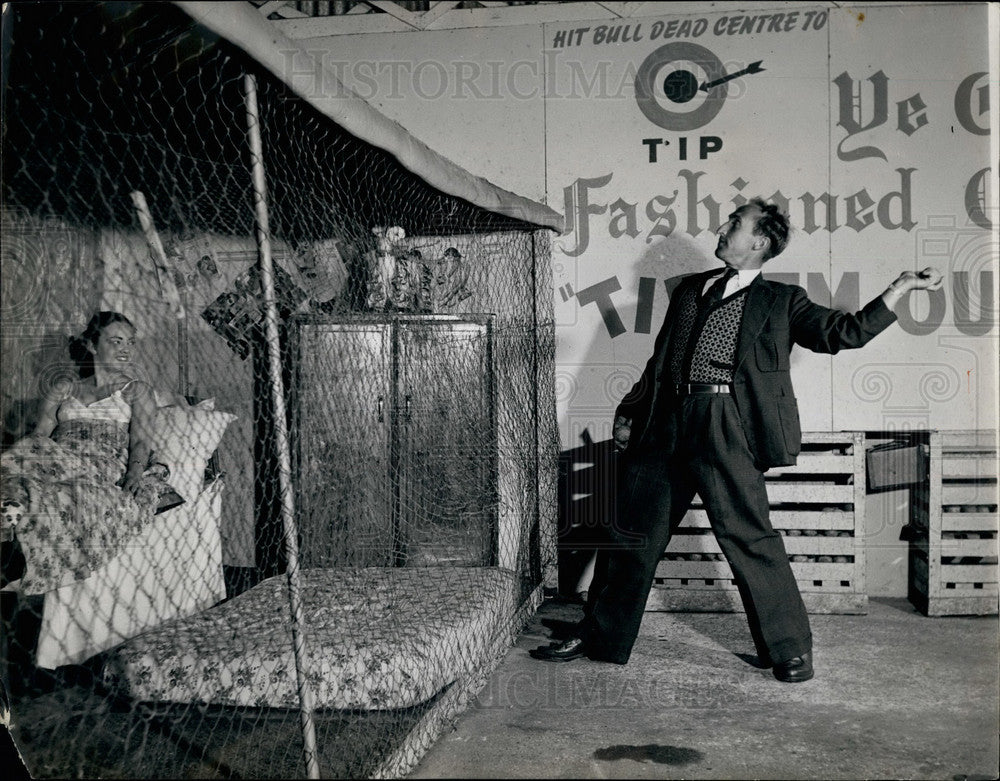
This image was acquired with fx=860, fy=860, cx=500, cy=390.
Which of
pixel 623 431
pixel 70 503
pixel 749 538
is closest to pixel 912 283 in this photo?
pixel 749 538

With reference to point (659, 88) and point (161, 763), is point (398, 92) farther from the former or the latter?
point (161, 763)

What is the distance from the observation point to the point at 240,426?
5.59m

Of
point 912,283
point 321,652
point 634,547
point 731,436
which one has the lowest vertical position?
point 321,652

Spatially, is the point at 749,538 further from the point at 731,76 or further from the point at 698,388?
the point at 731,76

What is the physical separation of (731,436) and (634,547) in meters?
0.64

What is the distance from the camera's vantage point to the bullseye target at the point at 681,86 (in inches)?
205

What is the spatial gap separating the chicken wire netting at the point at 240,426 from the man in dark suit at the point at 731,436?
2.43 ft

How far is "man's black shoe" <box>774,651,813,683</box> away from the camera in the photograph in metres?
3.62

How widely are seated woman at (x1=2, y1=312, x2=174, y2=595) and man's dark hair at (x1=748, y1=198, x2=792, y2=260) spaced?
304 cm

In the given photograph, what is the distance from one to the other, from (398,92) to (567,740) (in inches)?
161

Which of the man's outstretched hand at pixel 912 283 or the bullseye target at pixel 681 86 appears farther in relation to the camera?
the bullseye target at pixel 681 86

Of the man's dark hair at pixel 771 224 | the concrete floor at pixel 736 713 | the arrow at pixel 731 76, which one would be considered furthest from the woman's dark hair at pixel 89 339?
the arrow at pixel 731 76

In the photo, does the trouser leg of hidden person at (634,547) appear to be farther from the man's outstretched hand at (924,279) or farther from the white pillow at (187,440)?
the white pillow at (187,440)

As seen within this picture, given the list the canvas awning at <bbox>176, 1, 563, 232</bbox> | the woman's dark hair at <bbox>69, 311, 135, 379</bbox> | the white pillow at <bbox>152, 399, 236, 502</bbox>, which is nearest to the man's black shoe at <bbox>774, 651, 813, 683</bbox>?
the canvas awning at <bbox>176, 1, 563, 232</bbox>
